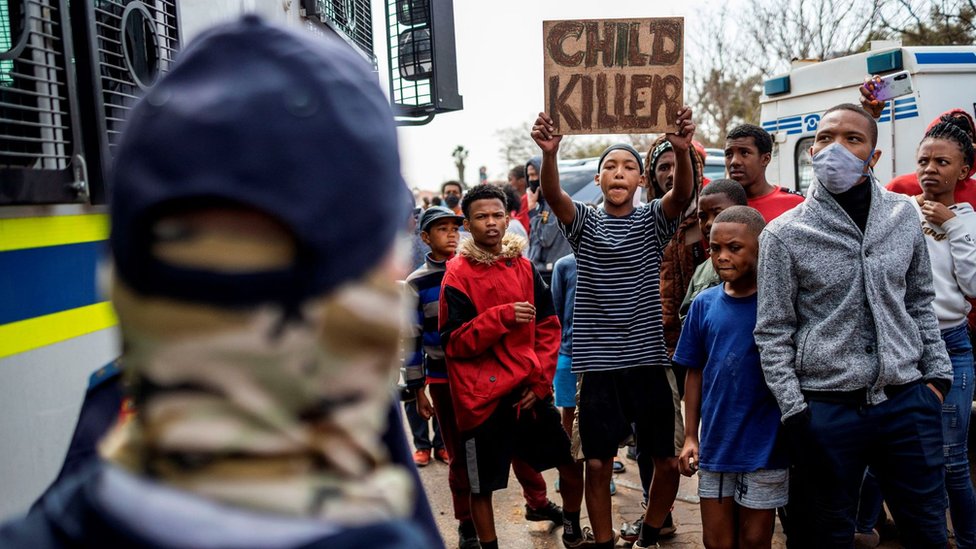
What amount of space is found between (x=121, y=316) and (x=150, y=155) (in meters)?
0.15

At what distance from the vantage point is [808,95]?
7.91 meters

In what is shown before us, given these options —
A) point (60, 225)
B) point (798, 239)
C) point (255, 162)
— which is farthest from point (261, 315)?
point (798, 239)

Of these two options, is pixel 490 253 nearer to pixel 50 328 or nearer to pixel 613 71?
pixel 613 71

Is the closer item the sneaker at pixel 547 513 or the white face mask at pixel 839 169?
the white face mask at pixel 839 169

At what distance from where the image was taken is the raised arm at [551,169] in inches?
149

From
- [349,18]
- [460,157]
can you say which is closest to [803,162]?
[349,18]

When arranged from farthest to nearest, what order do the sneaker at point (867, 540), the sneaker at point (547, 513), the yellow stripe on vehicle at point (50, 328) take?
1. the sneaker at point (547, 513)
2. the sneaker at point (867, 540)
3. the yellow stripe on vehicle at point (50, 328)

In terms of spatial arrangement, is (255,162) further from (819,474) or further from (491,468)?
(491,468)

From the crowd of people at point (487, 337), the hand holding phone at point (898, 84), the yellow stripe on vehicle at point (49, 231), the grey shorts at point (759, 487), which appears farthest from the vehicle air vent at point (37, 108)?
the hand holding phone at point (898, 84)

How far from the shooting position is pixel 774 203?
178 inches

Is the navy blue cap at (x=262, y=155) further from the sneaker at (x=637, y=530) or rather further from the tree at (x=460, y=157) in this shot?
the tree at (x=460, y=157)

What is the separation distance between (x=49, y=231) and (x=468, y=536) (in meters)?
3.33

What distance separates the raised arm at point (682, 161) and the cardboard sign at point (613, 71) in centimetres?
10

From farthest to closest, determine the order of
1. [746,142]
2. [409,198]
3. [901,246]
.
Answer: [746,142] < [901,246] < [409,198]
